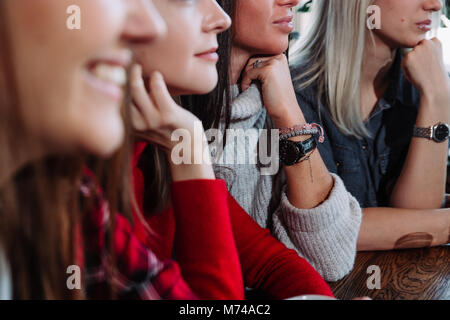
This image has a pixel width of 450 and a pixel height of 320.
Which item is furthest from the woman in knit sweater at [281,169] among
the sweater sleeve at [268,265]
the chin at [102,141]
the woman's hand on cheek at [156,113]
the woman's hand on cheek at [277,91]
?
the chin at [102,141]

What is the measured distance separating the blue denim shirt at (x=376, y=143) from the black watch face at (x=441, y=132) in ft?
0.40

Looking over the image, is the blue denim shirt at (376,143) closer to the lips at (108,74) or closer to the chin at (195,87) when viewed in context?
the chin at (195,87)

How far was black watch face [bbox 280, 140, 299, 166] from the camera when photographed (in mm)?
918

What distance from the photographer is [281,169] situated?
3.24 ft

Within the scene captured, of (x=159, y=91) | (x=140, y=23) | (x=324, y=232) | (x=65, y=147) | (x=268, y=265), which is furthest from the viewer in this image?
(x=324, y=232)

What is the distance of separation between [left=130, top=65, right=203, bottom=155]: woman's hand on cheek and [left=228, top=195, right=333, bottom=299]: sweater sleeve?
241 millimetres

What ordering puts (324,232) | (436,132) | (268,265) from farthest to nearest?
1. (436,132)
2. (324,232)
3. (268,265)

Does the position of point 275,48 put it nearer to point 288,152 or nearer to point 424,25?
point 288,152

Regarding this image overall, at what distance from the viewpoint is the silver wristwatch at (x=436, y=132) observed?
44.6 inches

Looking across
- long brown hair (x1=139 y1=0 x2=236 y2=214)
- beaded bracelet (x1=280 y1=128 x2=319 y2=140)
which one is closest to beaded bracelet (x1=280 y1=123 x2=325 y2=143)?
beaded bracelet (x1=280 y1=128 x2=319 y2=140)

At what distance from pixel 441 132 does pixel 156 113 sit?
83cm

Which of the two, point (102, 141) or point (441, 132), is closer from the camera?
point (102, 141)

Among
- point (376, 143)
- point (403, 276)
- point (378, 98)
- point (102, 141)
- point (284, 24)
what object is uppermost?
point (284, 24)

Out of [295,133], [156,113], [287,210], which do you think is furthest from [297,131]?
[156,113]
